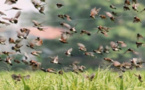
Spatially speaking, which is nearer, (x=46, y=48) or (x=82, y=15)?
(x=46, y=48)

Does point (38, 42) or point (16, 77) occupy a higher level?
point (38, 42)

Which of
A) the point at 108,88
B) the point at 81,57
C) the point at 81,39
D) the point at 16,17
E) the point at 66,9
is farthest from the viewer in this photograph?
the point at 66,9

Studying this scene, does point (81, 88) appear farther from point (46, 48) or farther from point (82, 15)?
point (82, 15)

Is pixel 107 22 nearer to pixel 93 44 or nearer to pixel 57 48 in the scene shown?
pixel 93 44

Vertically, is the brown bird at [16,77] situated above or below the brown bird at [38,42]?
below

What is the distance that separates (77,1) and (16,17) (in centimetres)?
1512

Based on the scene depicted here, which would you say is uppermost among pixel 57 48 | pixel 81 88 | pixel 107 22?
pixel 81 88

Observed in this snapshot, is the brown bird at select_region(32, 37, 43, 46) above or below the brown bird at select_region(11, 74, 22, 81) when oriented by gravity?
above

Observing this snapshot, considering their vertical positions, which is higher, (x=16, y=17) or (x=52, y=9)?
(x=16, y=17)

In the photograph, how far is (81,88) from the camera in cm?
474

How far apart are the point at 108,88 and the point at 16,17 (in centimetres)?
193

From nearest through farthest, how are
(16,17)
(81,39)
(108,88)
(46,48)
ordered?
(108,88), (16,17), (46,48), (81,39)

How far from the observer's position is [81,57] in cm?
1612

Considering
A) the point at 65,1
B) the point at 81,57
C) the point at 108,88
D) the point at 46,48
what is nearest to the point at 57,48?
the point at 46,48
